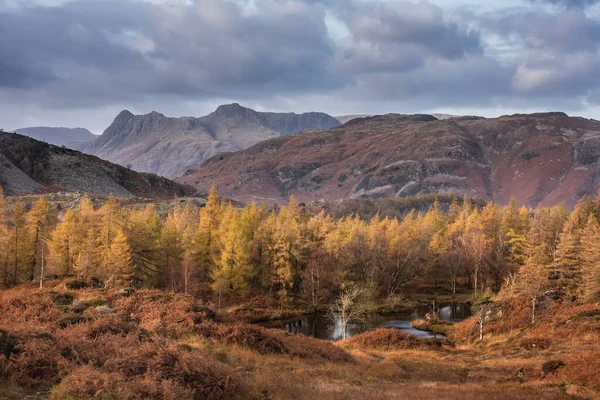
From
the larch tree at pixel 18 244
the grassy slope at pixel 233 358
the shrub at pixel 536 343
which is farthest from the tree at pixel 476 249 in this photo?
the larch tree at pixel 18 244

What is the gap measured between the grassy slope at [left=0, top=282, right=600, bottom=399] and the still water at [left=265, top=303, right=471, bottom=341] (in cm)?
1107

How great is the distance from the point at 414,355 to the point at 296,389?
25129 millimetres

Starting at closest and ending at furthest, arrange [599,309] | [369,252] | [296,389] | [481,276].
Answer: [296,389], [599,309], [369,252], [481,276]

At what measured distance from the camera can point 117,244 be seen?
188 ft

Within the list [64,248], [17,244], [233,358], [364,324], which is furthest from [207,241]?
[233,358]

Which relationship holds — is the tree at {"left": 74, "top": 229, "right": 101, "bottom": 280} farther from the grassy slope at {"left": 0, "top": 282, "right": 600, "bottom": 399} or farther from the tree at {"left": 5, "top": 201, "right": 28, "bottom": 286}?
the grassy slope at {"left": 0, "top": 282, "right": 600, "bottom": 399}

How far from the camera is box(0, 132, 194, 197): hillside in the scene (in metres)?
144

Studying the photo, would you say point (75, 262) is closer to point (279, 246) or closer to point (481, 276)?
point (279, 246)

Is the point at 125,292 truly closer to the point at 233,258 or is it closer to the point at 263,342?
→ the point at 263,342

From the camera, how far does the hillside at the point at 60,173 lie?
144000 millimetres

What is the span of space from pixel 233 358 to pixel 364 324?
142 ft

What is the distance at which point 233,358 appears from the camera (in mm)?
23812

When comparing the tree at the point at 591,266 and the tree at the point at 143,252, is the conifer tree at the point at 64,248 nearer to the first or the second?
the tree at the point at 143,252

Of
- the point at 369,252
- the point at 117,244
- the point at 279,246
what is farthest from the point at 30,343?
the point at 369,252
